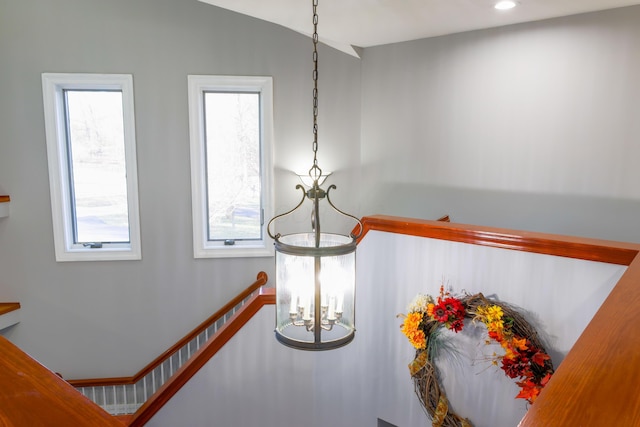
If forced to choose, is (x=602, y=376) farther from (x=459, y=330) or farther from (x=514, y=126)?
(x=514, y=126)

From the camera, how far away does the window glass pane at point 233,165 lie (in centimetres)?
448

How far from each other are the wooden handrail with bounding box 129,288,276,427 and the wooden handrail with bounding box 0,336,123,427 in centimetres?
195

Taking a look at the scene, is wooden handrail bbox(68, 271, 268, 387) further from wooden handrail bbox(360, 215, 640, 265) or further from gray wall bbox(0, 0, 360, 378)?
wooden handrail bbox(360, 215, 640, 265)

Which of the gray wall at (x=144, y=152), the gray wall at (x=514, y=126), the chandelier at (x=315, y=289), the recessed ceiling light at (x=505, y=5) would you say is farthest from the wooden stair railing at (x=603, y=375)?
the gray wall at (x=144, y=152)

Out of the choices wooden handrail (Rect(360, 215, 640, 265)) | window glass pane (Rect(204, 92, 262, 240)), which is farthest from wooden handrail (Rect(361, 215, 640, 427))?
window glass pane (Rect(204, 92, 262, 240))

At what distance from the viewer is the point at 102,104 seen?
4.36 metres

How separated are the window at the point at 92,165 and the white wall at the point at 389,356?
2.25 meters

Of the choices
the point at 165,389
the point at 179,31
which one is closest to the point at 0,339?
the point at 165,389

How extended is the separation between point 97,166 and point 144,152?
0.56 m

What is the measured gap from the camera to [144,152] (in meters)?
4.30

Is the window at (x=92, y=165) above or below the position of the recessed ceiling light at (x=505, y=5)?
below

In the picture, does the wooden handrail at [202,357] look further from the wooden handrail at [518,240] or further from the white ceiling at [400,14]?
the white ceiling at [400,14]

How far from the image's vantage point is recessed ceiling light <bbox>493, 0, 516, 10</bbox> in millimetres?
2990

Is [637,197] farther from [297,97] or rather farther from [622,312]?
[297,97]
